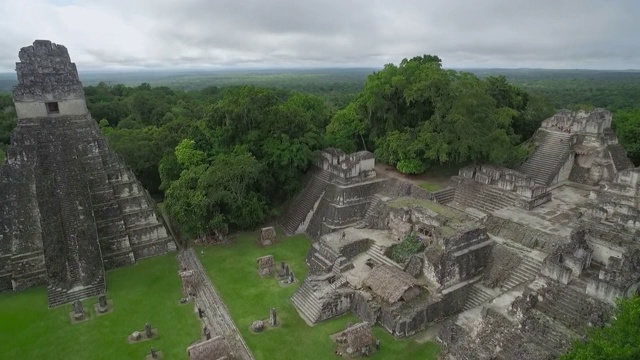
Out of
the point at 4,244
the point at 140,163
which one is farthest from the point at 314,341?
the point at 140,163

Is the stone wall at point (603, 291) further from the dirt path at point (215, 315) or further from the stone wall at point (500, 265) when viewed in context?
the dirt path at point (215, 315)

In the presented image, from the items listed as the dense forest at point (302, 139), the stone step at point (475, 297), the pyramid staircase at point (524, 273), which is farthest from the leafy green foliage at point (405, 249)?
the dense forest at point (302, 139)

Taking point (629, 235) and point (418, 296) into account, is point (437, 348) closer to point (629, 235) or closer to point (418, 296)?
point (418, 296)

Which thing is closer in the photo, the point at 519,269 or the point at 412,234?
the point at 519,269

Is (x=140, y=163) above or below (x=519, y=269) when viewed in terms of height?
above

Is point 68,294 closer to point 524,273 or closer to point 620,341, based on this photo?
point 524,273

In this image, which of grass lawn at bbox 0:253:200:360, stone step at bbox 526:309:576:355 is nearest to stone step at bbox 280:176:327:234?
grass lawn at bbox 0:253:200:360

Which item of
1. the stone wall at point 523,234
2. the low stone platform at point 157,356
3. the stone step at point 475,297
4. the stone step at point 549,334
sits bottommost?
the low stone platform at point 157,356
